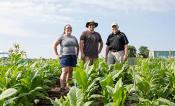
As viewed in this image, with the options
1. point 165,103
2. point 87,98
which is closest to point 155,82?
point 87,98

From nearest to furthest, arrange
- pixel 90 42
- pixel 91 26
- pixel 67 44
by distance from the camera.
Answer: pixel 67 44, pixel 91 26, pixel 90 42

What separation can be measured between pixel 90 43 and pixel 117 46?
1.92 feet

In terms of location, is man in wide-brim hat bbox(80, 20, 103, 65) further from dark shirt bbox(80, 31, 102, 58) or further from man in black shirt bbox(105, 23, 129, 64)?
man in black shirt bbox(105, 23, 129, 64)

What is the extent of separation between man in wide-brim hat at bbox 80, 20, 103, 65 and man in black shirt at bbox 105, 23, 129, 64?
0.88ft

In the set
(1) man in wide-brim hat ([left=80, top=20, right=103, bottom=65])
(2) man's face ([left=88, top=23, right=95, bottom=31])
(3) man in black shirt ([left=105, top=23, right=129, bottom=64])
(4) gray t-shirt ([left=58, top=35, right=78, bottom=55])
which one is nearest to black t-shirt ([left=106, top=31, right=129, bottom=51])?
(3) man in black shirt ([left=105, top=23, right=129, bottom=64])

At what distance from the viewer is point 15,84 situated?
21.5ft

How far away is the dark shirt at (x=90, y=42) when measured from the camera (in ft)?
30.9

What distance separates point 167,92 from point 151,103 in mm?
1551

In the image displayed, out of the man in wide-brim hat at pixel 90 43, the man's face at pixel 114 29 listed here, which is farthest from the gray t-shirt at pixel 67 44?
the man's face at pixel 114 29

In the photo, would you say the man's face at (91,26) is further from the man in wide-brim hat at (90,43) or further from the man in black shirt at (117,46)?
the man in black shirt at (117,46)

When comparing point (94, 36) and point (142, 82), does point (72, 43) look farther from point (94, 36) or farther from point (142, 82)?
point (142, 82)

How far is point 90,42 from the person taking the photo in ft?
31.1

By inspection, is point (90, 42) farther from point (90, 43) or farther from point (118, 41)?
point (118, 41)

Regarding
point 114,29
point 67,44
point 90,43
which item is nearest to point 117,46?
point 114,29
